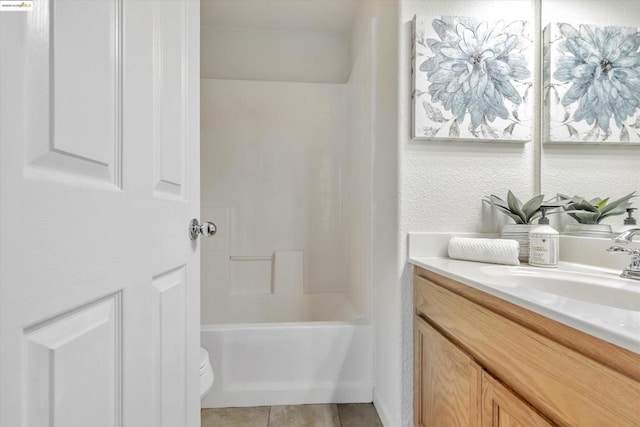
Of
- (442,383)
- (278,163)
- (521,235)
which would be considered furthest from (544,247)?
(278,163)

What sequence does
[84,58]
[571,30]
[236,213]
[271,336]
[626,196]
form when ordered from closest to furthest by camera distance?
[84,58] < [626,196] < [571,30] < [271,336] < [236,213]

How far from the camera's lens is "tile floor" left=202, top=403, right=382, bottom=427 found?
1.63 m

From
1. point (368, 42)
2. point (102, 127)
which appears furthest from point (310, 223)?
point (102, 127)

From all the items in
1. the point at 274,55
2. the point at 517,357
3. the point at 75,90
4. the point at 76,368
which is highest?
the point at 274,55

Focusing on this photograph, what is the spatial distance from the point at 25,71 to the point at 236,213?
2239 millimetres

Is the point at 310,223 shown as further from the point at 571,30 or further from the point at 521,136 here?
the point at 571,30

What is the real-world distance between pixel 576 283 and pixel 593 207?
0.46m

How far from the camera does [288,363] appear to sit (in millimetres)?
1795

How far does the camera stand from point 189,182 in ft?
3.18

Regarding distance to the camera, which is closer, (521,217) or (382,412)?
(521,217)

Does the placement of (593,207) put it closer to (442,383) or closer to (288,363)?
(442,383)

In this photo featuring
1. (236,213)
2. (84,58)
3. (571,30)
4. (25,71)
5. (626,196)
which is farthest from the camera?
(236,213)

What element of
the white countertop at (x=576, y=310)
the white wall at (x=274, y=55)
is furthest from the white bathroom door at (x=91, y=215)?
the white wall at (x=274, y=55)

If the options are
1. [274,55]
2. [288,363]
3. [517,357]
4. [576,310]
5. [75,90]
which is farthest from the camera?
[274,55]
